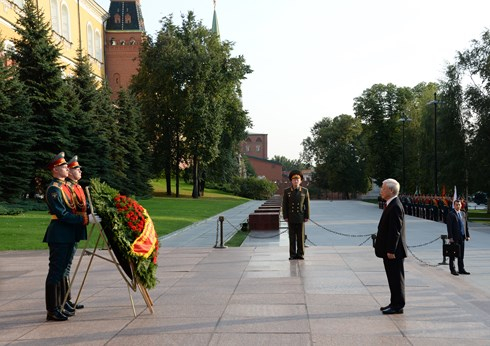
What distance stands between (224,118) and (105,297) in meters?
49.0

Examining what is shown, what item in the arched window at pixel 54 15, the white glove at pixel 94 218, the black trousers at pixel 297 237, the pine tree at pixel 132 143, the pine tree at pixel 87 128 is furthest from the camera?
the arched window at pixel 54 15

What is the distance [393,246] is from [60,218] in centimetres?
431

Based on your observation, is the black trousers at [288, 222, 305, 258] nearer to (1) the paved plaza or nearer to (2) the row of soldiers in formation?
(1) the paved plaza

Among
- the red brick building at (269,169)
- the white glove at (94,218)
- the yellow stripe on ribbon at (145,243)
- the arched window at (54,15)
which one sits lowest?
the yellow stripe on ribbon at (145,243)

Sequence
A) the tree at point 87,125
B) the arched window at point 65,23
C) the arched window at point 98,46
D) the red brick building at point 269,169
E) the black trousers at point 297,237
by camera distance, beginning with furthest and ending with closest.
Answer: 1. the red brick building at point 269,169
2. the arched window at point 98,46
3. the arched window at point 65,23
4. the tree at point 87,125
5. the black trousers at point 297,237

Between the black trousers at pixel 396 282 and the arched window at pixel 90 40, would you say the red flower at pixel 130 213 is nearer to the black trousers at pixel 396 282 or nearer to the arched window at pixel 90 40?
the black trousers at pixel 396 282

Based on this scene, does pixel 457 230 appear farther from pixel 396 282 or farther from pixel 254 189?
pixel 254 189

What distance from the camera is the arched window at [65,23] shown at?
59250 millimetres

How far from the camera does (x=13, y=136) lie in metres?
26.5

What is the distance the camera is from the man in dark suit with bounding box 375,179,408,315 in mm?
7254

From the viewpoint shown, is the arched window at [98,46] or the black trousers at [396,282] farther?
the arched window at [98,46]

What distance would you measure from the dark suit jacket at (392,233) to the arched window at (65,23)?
191ft

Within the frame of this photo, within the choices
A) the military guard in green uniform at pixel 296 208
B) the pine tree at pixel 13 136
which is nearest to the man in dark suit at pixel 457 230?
the military guard in green uniform at pixel 296 208

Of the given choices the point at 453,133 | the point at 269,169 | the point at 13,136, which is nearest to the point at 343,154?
the point at 269,169
